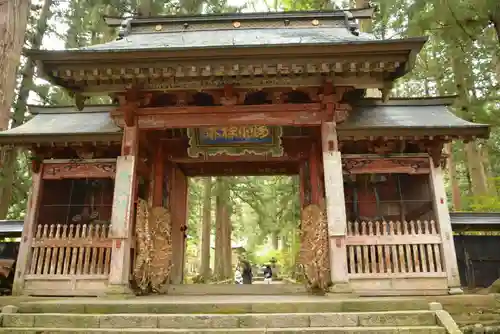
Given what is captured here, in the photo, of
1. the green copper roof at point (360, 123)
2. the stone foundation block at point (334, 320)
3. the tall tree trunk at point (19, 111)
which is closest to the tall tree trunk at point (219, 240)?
the tall tree trunk at point (19, 111)

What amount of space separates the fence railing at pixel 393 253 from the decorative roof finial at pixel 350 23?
453cm

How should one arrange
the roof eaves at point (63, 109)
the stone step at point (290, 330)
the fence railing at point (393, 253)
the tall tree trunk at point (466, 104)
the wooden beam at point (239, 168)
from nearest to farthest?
the stone step at point (290, 330), the fence railing at point (393, 253), the roof eaves at point (63, 109), the wooden beam at point (239, 168), the tall tree trunk at point (466, 104)

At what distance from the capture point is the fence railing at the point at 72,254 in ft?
24.2

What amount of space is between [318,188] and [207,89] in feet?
10.9

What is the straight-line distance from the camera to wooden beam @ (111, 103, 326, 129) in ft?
24.6

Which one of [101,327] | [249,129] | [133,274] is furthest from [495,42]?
[101,327]

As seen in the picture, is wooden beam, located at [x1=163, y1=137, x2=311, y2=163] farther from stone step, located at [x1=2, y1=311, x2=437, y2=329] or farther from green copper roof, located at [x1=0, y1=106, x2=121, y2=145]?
stone step, located at [x1=2, y1=311, x2=437, y2=329]

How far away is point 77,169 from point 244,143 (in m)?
3.56

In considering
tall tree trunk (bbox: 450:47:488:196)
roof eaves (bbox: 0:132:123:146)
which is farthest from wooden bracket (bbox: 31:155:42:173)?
tall tree trunk (bbox: 450:47:488:196)

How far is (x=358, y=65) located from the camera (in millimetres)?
6770

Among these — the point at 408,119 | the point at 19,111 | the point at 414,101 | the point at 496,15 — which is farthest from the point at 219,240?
the point at 496,15

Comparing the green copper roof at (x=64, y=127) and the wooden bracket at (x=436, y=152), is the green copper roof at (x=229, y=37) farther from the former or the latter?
the wooden bracket at (x=436, y=152)

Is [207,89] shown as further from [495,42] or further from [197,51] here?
[495,42]

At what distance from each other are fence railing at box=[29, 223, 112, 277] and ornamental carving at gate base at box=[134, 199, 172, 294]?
650 mm
